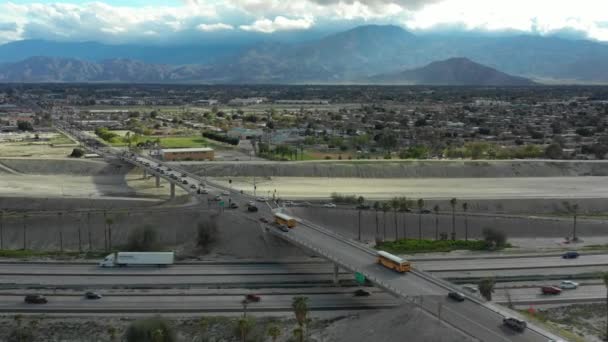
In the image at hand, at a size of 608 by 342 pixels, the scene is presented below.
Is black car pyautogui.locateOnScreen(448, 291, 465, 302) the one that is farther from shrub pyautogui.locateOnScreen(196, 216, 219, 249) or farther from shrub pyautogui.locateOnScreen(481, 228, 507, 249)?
shrub pyautogui.locateOnScreen(196, 216, 219, 249)

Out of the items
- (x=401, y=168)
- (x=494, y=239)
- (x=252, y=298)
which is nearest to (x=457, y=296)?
(x=252, y=298)

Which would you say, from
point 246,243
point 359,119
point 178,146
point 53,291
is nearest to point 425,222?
point 246,243

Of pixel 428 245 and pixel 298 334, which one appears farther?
pixel 428 245

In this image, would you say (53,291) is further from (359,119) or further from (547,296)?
(359,119)

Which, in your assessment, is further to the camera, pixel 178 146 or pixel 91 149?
pixel 178 146

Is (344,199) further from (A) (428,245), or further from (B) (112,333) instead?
(B) (112,333)

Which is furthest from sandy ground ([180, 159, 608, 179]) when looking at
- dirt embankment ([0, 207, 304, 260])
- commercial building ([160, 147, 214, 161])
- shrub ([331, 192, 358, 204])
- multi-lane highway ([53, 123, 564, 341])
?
multi-lane highway ([53, 123, 564, 341])
